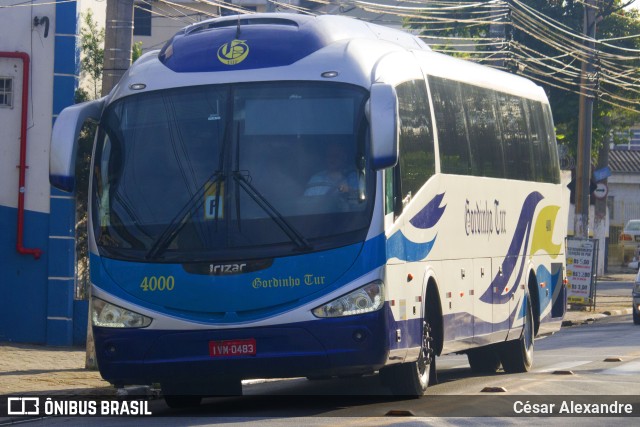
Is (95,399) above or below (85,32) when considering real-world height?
below

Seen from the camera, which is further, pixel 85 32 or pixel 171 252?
pixel 85 32

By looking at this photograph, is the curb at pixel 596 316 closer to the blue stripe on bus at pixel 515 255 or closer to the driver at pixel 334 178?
the blue stripe on bus at pixel 515 255

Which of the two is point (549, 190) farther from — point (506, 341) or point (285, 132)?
point (285, 132)

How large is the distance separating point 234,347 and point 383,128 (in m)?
2.24

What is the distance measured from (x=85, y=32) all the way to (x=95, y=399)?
8400mm

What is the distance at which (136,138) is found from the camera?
12.6m

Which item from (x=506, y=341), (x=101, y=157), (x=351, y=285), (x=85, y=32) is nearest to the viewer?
(x=351, y=285)

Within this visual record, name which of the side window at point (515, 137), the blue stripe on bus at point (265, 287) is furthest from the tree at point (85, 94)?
the blue stripe on bus at point (265, 287)

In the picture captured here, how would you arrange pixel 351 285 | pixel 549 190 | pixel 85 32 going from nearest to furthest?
pixel 351 285, pixel 549 190, pixel 85 32

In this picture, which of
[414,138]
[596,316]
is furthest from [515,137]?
[596,316]

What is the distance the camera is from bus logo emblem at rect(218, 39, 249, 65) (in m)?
12.7

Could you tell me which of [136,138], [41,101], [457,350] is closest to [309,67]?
[136,138]

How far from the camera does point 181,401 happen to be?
13594 mm

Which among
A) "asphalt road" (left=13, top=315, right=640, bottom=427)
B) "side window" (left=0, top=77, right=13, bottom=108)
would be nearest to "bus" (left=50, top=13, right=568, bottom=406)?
"asphalt road" (left=13, top=315, right=640, bottom=427)
